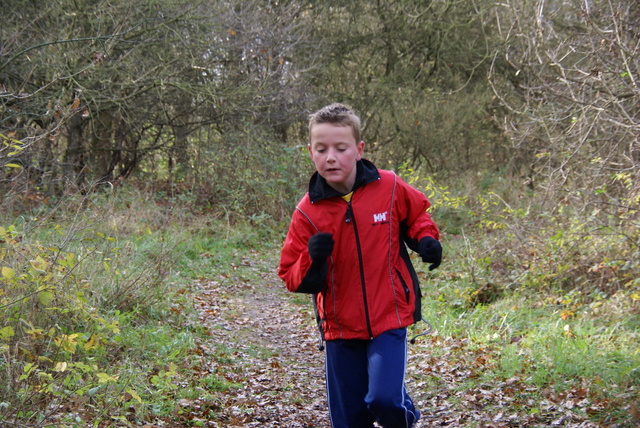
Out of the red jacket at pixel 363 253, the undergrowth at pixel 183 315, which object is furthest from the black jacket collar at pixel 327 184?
the undergrowth at pixel 183 315

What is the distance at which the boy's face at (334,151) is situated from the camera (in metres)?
3.60

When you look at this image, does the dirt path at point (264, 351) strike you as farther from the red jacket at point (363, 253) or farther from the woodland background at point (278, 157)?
the red jacket at point (363, 253)

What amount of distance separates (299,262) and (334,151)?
636 mm

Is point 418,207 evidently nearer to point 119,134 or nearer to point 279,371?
point 279,371

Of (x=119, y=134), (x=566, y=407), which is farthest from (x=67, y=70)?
(x=566, y=407)

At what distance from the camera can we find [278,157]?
15547mm

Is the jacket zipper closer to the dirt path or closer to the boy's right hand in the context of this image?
the boy's right hand

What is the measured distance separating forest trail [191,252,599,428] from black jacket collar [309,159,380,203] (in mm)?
2191

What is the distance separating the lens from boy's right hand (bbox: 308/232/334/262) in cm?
336

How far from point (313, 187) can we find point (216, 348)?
3542mm

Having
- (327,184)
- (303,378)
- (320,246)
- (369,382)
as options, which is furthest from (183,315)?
(320,246)

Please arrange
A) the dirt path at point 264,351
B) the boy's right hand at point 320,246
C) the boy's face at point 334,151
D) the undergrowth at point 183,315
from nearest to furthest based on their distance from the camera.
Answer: the boy's right hand at point 320,246, the boy's face at point 334,151, the undergrowth at point 183,315, the dirt path at point 264,351

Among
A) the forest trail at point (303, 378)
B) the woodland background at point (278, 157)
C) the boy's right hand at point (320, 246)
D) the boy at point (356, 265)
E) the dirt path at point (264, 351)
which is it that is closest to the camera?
the boy's right hand at point (320, 246)

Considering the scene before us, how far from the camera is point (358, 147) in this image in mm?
3771
